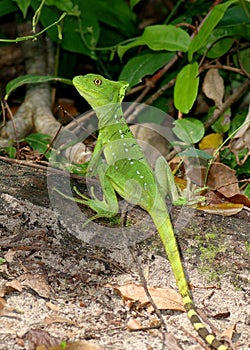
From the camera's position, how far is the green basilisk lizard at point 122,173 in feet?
11.7

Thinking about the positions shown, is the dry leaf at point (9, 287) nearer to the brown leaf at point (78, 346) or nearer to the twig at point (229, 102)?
the brown leaf at point (78, 346)

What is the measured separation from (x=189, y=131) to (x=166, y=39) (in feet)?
3.12

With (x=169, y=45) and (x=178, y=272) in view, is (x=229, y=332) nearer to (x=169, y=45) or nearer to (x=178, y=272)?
(x=178, y=272)

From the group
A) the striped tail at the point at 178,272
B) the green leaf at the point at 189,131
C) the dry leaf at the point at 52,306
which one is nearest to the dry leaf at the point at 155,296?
the striped tail at the point at 178,272

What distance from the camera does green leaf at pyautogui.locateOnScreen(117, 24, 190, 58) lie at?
18.0 ft

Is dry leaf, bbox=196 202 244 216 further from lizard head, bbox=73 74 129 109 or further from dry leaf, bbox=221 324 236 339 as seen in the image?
dry leaf, bbox=221 324 236 339

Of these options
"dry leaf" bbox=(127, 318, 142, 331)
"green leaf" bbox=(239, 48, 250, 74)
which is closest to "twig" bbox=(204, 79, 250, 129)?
"green leaf" bbox=(239, 48, 250, 74)

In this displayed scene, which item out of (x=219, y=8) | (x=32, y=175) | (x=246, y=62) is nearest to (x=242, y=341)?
(x=32, y=175)

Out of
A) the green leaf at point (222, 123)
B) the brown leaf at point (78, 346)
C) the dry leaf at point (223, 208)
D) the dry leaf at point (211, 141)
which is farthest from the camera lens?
the green leaf at point (222, 123)

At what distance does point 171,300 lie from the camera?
3406 mm

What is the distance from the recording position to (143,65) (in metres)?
5.89

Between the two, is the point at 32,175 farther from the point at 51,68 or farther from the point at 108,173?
the point at 51,68

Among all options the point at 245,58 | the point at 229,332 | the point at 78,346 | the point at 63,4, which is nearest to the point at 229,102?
the point at 245,58

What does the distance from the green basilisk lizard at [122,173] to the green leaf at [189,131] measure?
92 centimetres
